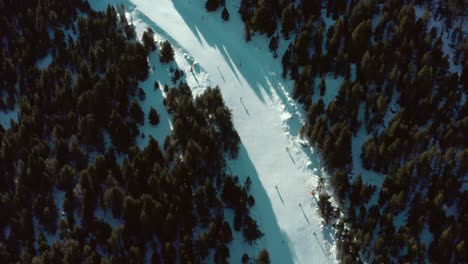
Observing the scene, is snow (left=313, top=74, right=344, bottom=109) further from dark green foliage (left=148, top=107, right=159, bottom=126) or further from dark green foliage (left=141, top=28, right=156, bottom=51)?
dark green foliage (left=141, top=28, right=156, bottom=51)

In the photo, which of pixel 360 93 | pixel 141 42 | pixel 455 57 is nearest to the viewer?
pixel 360 93

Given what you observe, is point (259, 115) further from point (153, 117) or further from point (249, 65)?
point (153, 117)

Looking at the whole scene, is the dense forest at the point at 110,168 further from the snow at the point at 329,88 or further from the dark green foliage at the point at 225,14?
the snow at the point at 329,88

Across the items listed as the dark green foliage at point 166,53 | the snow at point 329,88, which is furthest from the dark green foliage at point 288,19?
the dark green foliage at point 166,53

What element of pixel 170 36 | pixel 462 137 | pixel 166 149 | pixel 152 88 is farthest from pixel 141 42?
pixel 462 137

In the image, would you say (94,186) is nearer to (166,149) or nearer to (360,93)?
(166,149)

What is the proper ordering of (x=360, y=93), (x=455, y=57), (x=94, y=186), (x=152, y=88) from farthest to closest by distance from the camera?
(x=152, y=88)
(x=455, y=57)
(x=360, y=93)
(x=94, y=186)
